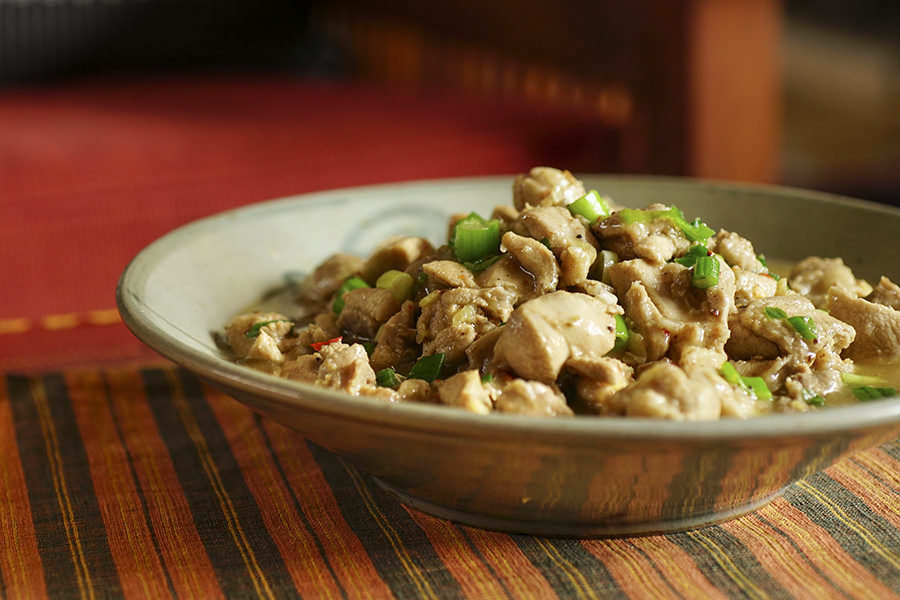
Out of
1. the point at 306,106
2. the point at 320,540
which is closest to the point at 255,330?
the point at 320,540

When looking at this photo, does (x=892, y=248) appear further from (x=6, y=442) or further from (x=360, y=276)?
(x=6, y=442)

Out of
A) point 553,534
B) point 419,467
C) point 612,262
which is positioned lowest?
point 553,534

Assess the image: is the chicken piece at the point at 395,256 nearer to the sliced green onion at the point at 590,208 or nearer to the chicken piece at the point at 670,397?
the sliced green onion at the point at 590,208

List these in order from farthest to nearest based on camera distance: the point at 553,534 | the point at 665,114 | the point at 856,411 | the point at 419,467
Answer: the point at 665,114 < the point at 553,534 < the point at 419,467 < the point at 856,411

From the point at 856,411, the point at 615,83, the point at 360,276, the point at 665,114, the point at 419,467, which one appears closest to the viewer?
the point at 856,411

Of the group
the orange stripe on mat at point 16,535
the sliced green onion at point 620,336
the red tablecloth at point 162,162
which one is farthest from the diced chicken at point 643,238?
the red tablecloth at point 162,162

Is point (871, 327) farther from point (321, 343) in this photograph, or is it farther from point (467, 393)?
point (321, 343)

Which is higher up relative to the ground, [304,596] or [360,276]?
[360,276]

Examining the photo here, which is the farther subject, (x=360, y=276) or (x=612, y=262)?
(x=360, y=276)

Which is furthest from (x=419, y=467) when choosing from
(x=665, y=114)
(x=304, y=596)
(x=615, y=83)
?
(x=615, y=83)
